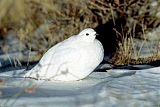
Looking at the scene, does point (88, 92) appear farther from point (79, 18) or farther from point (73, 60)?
point (79, 18)

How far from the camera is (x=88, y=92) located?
11.9 feet

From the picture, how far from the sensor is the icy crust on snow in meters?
3.31

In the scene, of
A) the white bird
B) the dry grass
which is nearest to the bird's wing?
the white bird

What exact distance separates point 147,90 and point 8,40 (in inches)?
179

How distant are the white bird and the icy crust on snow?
10 cm

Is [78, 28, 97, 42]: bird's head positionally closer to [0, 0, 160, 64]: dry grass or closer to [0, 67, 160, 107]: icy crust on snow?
[0, 67, 160, 107]: icy crust on snow

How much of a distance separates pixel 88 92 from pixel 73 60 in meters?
0.53

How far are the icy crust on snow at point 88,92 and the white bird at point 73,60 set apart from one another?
10 centimetres

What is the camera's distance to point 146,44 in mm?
6418

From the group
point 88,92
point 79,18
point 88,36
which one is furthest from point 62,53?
point 79,18

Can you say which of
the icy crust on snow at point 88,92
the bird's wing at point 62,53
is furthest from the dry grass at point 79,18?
the icy crust on snow at point 88,92

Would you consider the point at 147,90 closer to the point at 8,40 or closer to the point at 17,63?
the point at 17,63

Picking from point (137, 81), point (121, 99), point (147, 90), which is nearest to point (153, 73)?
point (137, 81)

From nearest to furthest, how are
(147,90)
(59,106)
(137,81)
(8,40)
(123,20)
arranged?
(59,106) → (147,90) → (137,81) → (123,20) → (8,40)
